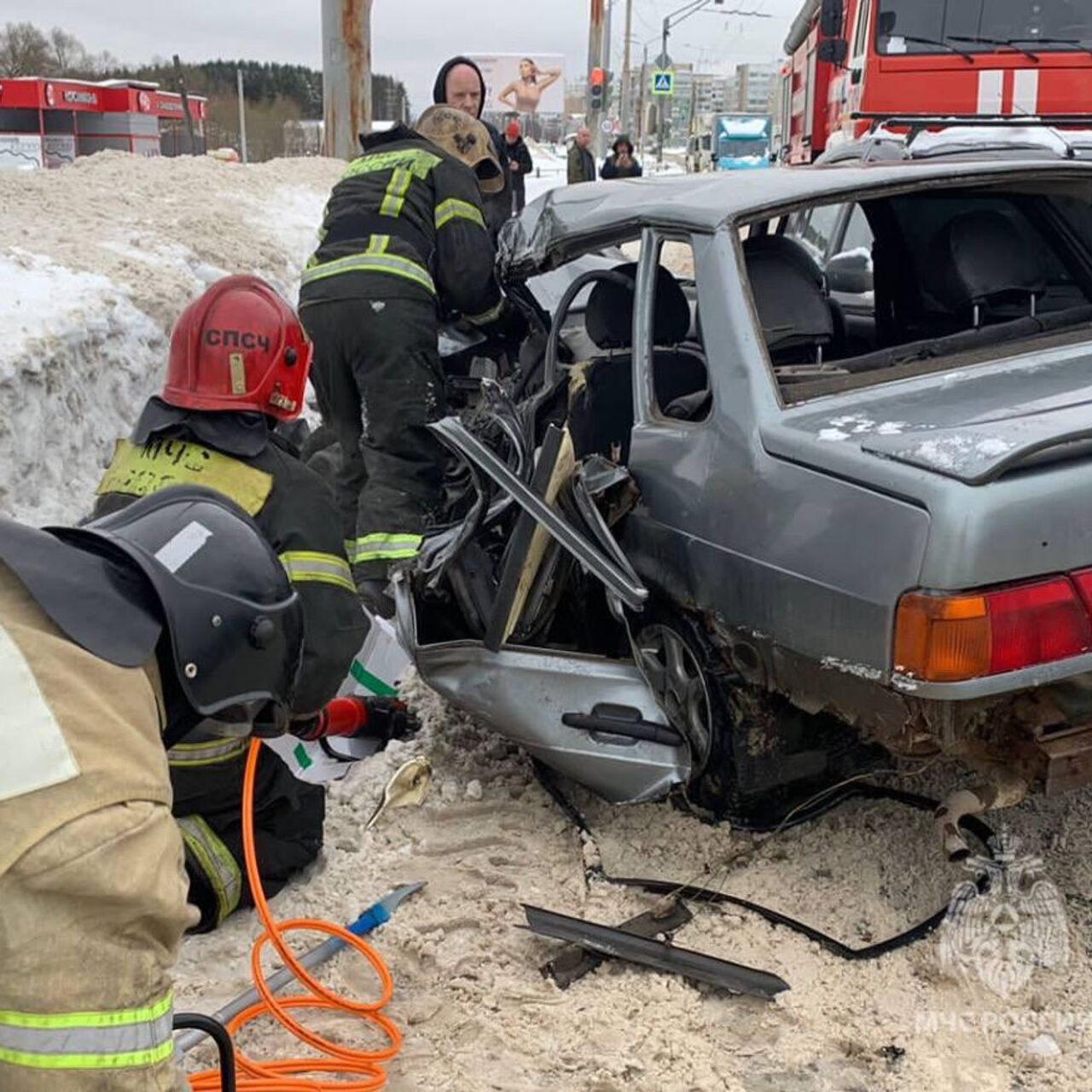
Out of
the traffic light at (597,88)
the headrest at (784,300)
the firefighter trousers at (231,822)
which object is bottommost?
the firefighter trousers at (231,822)

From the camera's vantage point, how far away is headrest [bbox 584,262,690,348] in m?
3.44

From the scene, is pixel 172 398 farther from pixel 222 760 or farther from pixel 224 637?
pixel 224 637

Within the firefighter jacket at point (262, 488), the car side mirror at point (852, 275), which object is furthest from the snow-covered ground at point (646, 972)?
the car side mirror at point (852, 275)

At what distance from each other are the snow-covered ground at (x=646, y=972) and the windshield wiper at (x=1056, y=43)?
22.1ft

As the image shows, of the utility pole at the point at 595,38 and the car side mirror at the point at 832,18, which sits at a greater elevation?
the utility pole at the point at 595,38

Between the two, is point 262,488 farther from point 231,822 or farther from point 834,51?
point 834,51

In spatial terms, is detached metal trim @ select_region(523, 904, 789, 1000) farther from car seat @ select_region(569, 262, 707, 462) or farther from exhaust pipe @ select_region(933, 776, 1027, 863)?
car seat @ select_region(569, 262, 707, 462)

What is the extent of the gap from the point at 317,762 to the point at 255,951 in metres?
0.85

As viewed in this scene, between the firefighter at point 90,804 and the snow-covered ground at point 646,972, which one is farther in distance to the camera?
the snow-covered ground at point 646,972

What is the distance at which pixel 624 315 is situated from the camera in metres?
3.70

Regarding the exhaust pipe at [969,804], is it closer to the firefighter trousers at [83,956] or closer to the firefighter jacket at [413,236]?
the firefighter trousers at [83,956]

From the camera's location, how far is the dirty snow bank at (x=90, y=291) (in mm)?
5066

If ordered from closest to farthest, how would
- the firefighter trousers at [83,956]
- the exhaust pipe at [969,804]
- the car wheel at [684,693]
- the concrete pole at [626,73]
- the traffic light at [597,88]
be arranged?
the firefighter trousers at [83,956] < the exhaust pipe at [969,804] < the car wheel at [684,693] < the traffic light at [597,88] < the concrete pole at [626,73]

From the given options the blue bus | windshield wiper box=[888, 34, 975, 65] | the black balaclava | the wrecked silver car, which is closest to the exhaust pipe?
the wrecked silver car
